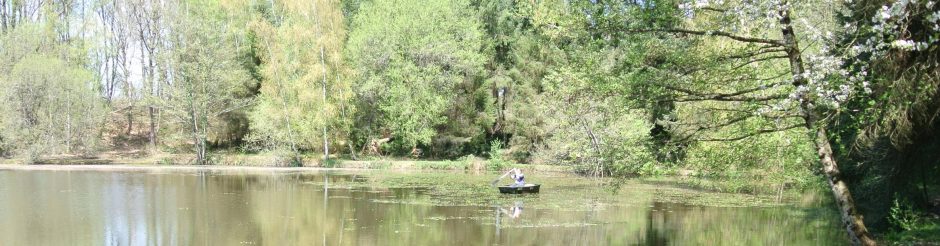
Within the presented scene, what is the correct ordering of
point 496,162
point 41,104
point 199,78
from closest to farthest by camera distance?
point 496,162, point 41,104, point 199,78

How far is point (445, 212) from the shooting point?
66.0 ft

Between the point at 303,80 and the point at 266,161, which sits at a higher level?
the point at 303,80

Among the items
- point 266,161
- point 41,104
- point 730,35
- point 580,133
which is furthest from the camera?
point 266,161

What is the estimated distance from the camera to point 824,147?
27.3 ft

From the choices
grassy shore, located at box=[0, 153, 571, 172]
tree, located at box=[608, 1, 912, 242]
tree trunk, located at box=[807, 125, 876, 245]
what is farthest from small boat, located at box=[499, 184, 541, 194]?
tree trunk, located at box=[807, 125, 876, 245]

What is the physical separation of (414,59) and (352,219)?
23256 millimetres

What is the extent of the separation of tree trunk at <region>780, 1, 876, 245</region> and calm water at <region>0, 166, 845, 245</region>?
741 centimetres

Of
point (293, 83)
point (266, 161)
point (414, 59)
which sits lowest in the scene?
point (266, 161)

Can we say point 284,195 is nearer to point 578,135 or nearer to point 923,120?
point 578,135

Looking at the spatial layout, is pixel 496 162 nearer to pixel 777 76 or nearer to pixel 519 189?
pixel 519 189

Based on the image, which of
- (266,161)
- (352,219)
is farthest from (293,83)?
(352,219)

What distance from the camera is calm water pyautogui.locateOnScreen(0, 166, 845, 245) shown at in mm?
15695

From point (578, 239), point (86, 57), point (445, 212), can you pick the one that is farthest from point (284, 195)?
point (86, 57)

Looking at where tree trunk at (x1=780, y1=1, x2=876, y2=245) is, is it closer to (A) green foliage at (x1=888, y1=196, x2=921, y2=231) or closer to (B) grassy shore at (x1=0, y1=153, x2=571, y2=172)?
(A) green foliage at (x1=888, y1=196, x2=921, y2=231)
